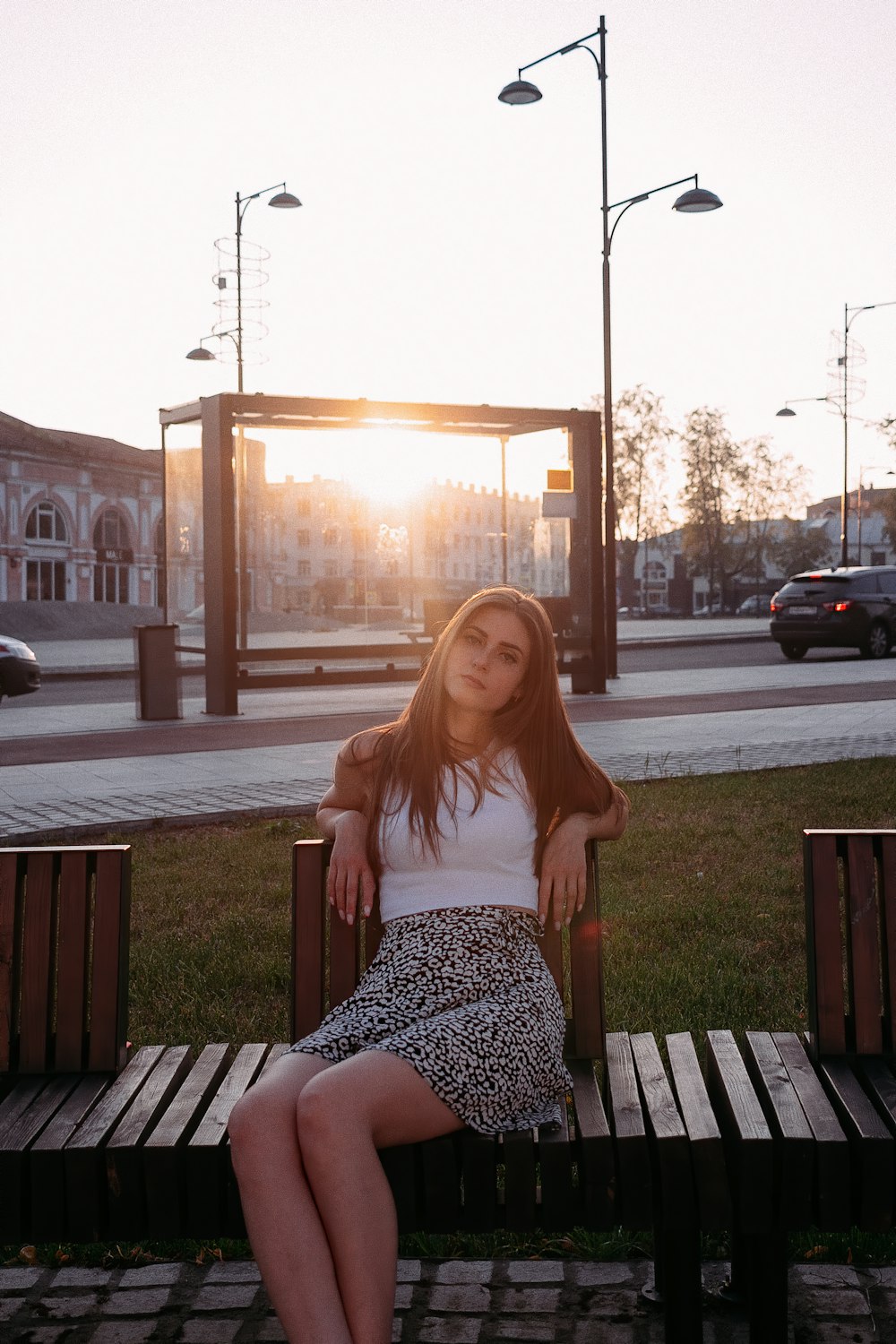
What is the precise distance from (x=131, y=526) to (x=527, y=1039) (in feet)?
209

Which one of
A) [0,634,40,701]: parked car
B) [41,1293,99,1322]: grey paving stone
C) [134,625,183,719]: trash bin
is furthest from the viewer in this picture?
[0,634,40,701]: parked car

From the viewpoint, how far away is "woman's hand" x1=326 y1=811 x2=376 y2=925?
3.21 meters

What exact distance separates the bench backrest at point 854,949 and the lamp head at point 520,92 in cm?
1959

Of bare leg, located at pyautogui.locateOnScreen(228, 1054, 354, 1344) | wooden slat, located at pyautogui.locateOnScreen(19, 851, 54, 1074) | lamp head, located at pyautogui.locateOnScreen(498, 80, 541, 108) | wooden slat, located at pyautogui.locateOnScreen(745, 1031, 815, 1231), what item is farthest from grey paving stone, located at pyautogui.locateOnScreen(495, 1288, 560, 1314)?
lamp head, located at pyautogui.locateOnScreen(498, 80, 541, 108)

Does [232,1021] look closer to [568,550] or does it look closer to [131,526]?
[568,550]

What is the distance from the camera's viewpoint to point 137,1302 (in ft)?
10.1

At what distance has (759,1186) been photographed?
104 inches

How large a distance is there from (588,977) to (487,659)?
778 mm

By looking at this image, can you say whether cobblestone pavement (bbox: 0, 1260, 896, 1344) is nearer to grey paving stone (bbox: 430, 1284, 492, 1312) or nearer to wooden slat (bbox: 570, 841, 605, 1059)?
grey paving stone (bbox: 430, 1284, 492, 1312)

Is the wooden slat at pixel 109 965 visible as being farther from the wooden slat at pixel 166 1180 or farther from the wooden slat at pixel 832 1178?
the wooden slat at pixel 832 1178

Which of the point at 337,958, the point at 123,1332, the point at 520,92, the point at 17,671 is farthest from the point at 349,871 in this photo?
the point at 520,92

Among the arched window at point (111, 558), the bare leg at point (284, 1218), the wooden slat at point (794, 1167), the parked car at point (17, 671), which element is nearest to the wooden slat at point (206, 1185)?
the bare leg at point (284, 1218)

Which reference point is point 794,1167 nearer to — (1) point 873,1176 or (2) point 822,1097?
(1) point 873,1176

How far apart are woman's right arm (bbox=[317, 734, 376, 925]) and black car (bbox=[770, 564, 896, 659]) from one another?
23236 mm
